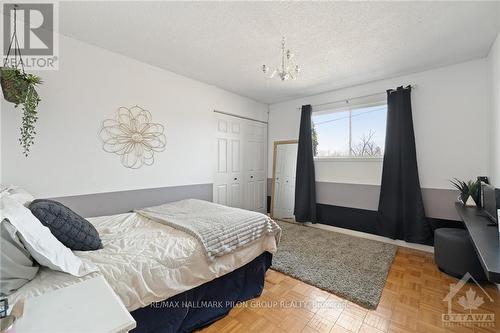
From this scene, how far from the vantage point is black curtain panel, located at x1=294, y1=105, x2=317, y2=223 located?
4.12 m

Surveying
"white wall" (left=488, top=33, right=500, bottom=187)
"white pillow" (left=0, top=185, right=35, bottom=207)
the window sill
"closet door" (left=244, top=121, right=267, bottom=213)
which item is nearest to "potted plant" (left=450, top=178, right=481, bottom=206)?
"white wall" (left=488, top=33, right=500, bottom=187)

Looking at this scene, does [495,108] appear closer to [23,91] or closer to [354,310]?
[354,310]

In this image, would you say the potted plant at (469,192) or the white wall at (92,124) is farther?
the potted plant at (469,192)

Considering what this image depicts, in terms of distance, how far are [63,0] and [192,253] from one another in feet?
7.90

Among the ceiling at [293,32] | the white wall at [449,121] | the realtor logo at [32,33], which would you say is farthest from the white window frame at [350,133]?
the realtor logo at [32,33]

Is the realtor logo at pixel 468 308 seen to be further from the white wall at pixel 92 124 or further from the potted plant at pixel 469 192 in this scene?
the white wall at pixel 92 124

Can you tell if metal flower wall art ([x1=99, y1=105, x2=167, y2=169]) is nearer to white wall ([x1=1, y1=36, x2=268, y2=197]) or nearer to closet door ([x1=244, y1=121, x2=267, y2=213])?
white wall ([x1=1, y1=36, x2=268, y2=197])

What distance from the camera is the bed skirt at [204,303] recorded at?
4.76 ft

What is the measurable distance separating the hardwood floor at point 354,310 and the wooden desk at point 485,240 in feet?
2.44

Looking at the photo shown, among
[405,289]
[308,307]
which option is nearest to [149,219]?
[308,307]

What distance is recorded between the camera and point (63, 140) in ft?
7.54

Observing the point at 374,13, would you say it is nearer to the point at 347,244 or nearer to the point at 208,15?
the point at 208,15

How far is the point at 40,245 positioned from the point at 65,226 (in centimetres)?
40

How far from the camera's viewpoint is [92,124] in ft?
8.18
